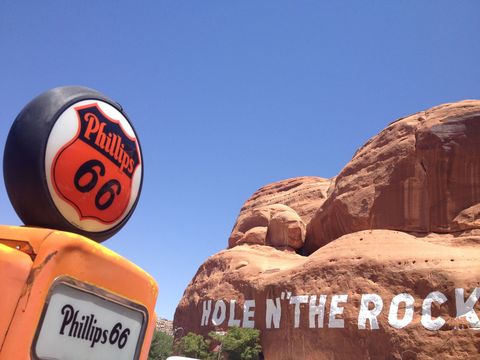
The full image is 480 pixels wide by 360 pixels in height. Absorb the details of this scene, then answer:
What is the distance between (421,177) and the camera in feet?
75.0

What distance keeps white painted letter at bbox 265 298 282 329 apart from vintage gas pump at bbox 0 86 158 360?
19.8 meters

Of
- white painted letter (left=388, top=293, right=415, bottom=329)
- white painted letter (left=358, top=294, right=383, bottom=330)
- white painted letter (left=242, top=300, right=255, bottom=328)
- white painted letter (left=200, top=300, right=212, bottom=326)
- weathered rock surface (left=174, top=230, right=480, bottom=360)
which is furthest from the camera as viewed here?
white painted letter (left=200, top=300, right=212, bottom=326)

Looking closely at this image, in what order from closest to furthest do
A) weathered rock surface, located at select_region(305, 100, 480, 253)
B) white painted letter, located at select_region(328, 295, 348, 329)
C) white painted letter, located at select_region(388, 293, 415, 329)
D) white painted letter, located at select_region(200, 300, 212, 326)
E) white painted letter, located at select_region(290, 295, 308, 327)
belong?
white painted letter, located at select_region(388, 293, 415, 329), white painted letter, located at select_region(328, 295, 348, 329), white painted letter, located at select_region(290, 295, 308, 327), weathered rock surface, located at select_region(305, 100, 480, 253), white painted letter, located at select_region(200, 300, 212, 326)

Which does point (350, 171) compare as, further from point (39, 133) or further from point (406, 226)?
point (39, 133)

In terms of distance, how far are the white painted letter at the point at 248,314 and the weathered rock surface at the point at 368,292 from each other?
0.16 m

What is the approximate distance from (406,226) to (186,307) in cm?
1396

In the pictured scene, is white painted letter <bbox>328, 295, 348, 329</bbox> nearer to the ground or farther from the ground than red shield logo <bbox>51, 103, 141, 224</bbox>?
farther from the ground

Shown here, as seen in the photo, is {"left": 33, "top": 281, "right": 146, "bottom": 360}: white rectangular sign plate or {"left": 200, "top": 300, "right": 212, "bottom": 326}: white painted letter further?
{"left": 200, "top": 300, "right": 212, "bottom": 326}: white painted letter

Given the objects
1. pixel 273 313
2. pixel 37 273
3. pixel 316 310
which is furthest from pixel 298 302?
pixel 37 273

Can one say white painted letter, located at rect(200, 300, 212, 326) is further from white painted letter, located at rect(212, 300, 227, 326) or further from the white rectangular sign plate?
the white rectangular sign plate

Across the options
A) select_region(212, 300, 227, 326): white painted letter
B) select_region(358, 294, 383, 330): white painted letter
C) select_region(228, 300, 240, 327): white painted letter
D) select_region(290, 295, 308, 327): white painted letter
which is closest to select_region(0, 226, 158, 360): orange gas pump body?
select_region(358, 294, 383, 330): white painted letter

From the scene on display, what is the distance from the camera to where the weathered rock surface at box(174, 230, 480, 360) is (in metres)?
16.1

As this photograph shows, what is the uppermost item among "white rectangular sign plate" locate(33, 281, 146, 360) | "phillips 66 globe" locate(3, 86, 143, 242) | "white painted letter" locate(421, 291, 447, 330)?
"white painted letter" locate(421, 291, 447, 330)

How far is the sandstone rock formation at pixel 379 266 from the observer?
16.6m
